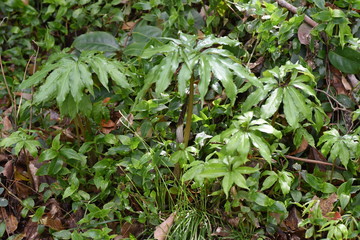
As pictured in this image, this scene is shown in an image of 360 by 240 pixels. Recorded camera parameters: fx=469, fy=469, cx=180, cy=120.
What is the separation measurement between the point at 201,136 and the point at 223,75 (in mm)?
583

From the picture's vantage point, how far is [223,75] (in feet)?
6.70

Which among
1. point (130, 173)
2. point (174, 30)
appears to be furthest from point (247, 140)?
point (174, 30)

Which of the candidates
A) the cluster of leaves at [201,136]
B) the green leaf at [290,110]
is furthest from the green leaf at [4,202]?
the green leaf at [290,110]

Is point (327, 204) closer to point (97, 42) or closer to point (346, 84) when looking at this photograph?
point (346, 84)

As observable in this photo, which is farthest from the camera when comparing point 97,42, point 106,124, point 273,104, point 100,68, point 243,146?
point 97,42

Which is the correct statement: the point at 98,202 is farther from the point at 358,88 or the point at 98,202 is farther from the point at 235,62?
the point at 358,88

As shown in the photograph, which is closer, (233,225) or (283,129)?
(233,225)

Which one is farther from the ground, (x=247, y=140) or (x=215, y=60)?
(x=215, y=60)

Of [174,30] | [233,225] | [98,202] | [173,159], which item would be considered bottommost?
[98,202]

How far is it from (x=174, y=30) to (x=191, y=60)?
116cm

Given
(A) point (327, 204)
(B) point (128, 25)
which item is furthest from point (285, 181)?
(B) point (128, 25)

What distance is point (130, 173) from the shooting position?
261cm

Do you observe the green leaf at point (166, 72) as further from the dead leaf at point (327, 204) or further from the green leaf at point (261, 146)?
the dead leaf at point (327, 204)

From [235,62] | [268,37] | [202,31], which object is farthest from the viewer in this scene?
[202,31]
